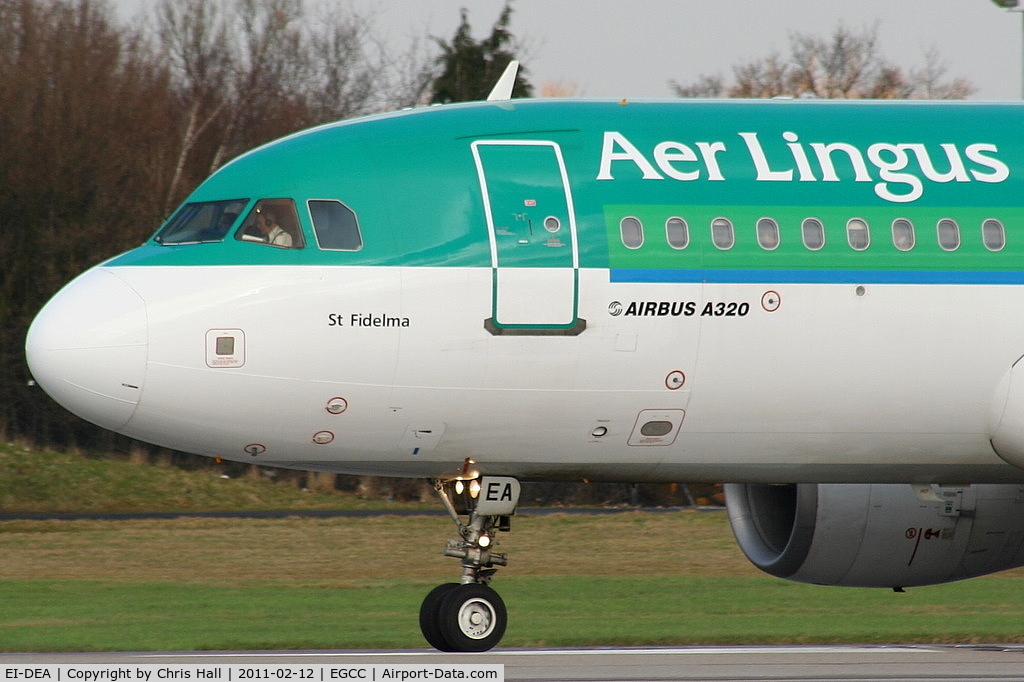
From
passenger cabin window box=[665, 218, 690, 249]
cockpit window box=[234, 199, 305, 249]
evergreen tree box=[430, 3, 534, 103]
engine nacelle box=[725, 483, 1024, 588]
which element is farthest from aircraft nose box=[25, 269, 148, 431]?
evergreen tree box=[430, 3, 534, 103]

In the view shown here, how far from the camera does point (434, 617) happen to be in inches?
528

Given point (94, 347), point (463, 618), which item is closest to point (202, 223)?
point (94, 347)

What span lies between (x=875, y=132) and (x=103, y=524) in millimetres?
18157

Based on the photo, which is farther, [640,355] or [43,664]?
[43,664]

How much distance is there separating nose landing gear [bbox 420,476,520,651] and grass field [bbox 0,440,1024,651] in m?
3.99

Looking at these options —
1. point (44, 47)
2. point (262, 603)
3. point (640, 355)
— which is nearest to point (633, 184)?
point (640, 355)

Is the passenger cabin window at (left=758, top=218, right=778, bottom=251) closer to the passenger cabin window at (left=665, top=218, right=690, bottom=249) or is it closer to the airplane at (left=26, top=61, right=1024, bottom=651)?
the airplane at (left=26, top=61, right=1024, bottom=651)

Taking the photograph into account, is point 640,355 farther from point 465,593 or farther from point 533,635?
point 533,635

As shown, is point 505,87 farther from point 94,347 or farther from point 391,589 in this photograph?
point 391,589

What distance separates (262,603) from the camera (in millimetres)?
20984

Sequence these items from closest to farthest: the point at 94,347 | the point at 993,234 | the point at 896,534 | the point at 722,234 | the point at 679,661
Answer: the point at 94,347, the point at 722,234, the point at 993,234, the point at 896,534, the point at 679,661

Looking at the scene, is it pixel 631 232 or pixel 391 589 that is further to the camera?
pixel 391 589

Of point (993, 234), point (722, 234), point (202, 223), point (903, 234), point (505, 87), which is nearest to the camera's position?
point (202, 223)

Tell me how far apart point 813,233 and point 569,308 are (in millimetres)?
2130
